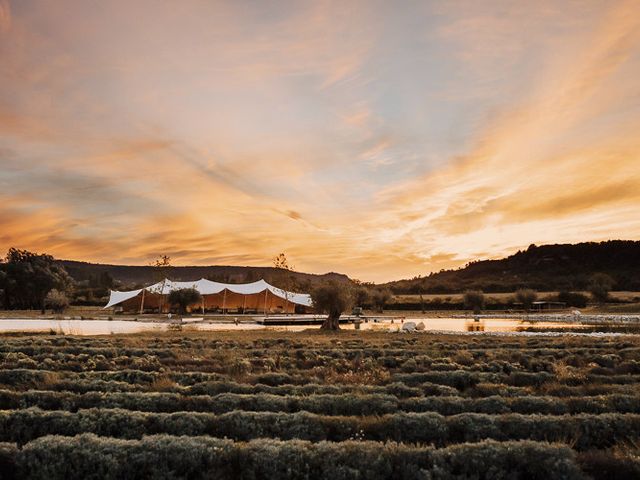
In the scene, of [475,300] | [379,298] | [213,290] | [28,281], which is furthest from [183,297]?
[475,300]

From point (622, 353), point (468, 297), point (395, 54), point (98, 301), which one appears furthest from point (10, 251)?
point (622, 353)

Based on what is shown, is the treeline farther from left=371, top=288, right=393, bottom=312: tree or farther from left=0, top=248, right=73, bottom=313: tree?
left=0, top=248, right=73, bottom=313: tree

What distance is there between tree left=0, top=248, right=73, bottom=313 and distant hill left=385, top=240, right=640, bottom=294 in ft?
220

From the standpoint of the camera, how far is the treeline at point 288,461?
6203mm

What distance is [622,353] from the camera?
1880 centimetres

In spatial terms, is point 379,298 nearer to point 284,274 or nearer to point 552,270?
point 284,274

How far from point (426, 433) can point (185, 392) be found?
583cm

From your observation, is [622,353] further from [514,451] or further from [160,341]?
[160,341]

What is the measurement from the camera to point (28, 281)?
78.4 m

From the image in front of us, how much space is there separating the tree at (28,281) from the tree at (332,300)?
56.2m

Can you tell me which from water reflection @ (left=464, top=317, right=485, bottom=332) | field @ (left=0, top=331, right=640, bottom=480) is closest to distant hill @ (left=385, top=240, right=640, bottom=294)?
water reflection @ (left=464, top=317, right=485, bottom=332)

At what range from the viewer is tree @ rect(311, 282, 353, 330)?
38594 mm

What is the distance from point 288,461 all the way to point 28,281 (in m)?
84.8

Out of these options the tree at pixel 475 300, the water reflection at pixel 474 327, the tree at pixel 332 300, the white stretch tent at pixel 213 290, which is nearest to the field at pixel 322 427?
the water reflection at pixel 474 327
